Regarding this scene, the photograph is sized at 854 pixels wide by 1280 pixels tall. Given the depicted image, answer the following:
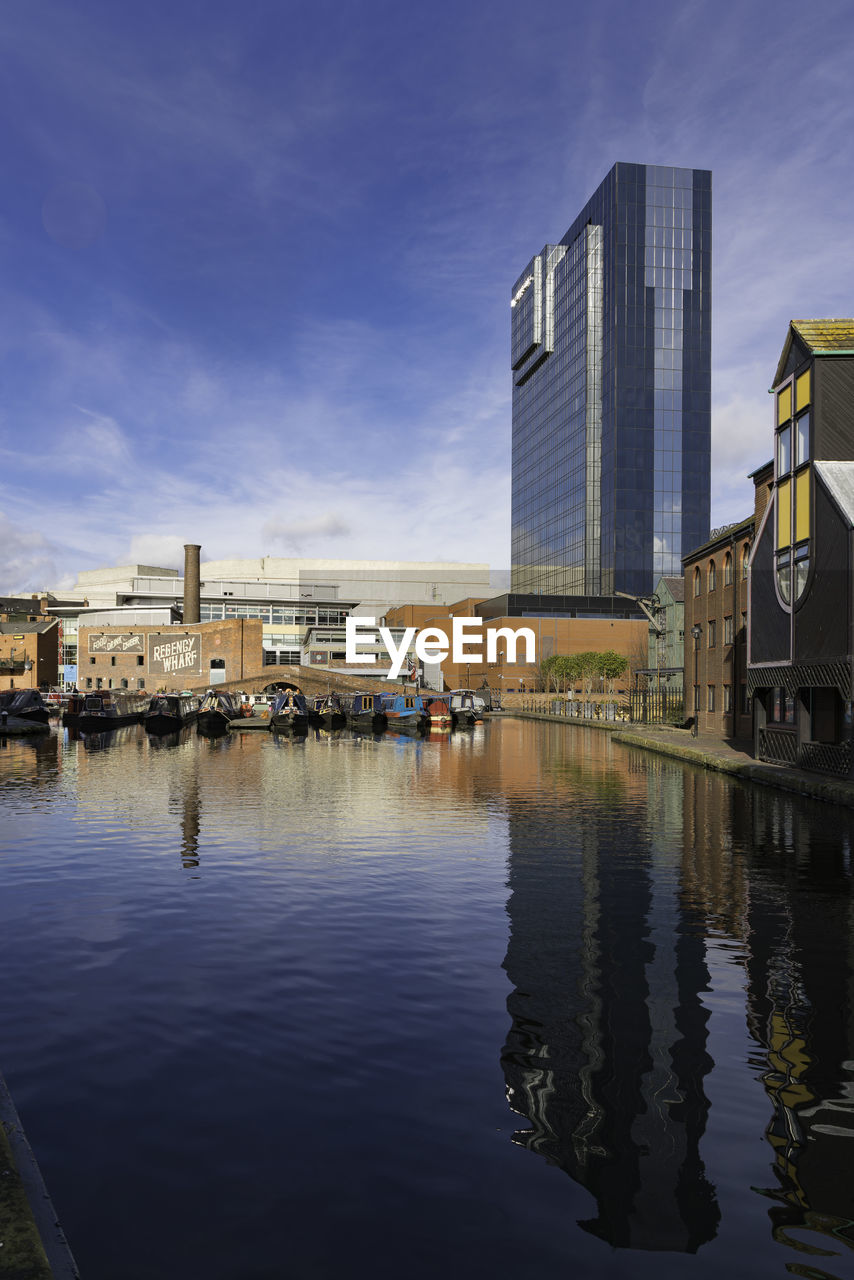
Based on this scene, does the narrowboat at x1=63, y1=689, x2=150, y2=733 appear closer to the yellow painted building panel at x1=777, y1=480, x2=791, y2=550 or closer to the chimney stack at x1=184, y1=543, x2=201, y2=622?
the chimney stack at x1=184, y1=543, x2=201, y2=622

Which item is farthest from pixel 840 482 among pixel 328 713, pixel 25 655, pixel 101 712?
pixel 25 655

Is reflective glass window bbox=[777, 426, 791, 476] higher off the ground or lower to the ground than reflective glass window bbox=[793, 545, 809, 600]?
higher

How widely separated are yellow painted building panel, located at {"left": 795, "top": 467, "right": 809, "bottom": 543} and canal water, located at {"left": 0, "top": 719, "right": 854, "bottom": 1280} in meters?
13.5

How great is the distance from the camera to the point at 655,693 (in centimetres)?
7156

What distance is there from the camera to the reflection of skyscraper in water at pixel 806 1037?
5.78 meters

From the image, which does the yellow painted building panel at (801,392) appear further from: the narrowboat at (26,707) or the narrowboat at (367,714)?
the narrowboat at (26,707)

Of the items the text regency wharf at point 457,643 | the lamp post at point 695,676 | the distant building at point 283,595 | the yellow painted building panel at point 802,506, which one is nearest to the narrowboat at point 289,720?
the lamp post at point 695,676

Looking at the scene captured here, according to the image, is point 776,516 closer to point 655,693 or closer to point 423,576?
point 655,693

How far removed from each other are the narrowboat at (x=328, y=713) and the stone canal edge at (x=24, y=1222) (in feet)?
214

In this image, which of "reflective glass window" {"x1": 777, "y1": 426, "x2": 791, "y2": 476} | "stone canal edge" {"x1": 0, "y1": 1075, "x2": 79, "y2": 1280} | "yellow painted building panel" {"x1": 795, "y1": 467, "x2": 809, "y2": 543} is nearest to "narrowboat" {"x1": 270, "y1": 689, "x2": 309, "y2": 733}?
"reflective glass window" {"x1": 777, "y1": 426, "x2": 791, "y2": 476}

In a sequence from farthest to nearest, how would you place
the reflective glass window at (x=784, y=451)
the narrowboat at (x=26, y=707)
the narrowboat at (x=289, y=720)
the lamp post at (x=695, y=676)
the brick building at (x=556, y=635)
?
the brick building at (x=556, y=635) < the narrowboat at (x=26, y=707) < the narrowboat at (x=289, y=720) < the lamp post at (x=695, y=676) < the reflective glass window at (x=784, y=451)

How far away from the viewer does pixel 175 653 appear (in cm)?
10306

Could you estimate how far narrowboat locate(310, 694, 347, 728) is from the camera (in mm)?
73875

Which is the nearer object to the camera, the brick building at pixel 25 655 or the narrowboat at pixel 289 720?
the narrowboat at pixel 289 720
